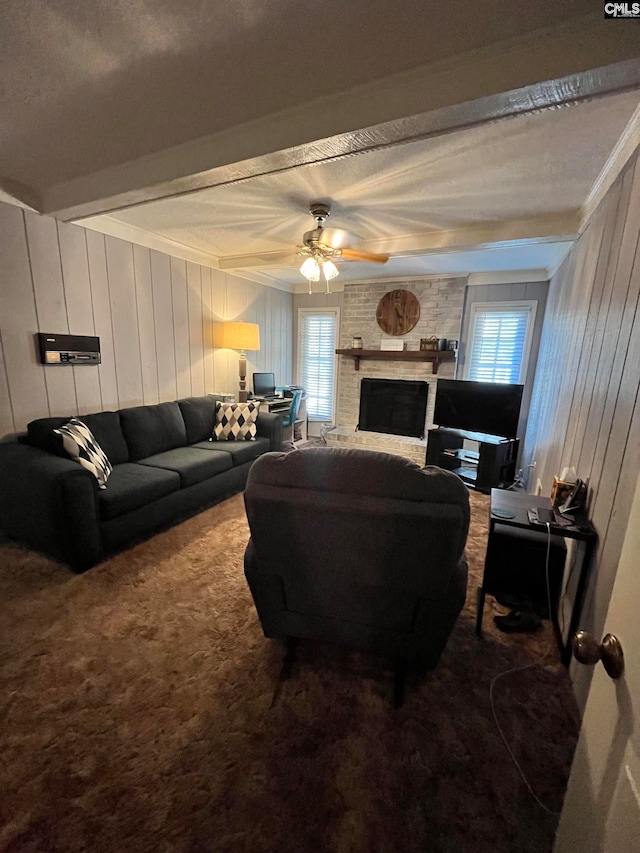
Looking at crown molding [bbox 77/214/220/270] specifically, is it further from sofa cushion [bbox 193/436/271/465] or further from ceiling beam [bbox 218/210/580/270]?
sofa cushion [bbox 193/436/271/465]

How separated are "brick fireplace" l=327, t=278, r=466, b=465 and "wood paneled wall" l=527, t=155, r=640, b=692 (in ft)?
6.27

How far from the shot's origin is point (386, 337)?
5172mm

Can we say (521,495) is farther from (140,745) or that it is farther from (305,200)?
(305,200)

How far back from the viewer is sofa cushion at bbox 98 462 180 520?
2.41 meters

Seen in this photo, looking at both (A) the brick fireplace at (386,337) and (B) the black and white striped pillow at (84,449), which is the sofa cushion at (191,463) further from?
(A) the brick fireplace at (386,337)

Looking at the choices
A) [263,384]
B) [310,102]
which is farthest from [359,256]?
[263,384]

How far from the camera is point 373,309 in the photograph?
520cm

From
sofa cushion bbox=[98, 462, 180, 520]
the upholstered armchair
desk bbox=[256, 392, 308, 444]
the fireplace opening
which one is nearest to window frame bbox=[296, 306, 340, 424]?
desk bbox=[256, 392, 308, 444]

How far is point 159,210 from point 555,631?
3.90 meters

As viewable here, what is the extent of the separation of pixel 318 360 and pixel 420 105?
4.62 m

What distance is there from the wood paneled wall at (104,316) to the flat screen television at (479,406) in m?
2.84

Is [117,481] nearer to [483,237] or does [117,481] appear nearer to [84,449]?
[84,449]

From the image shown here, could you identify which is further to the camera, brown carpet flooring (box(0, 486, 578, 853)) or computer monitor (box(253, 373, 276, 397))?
computer monitor (box(253, 373, 276, 397))

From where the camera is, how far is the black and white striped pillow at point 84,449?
8.11 feet
